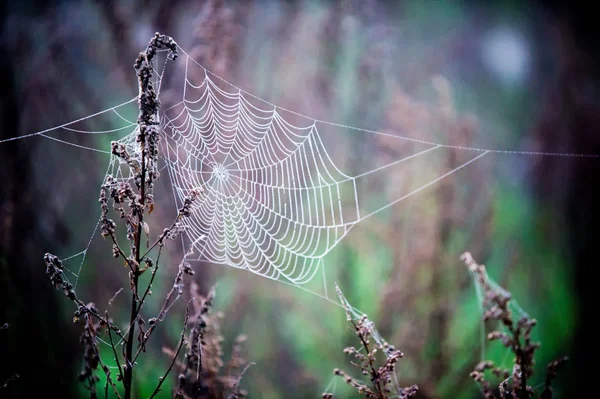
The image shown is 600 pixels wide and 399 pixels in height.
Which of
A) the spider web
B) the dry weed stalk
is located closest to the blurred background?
the spider web

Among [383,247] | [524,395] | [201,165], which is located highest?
[201,165]

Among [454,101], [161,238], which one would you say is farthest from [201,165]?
[454,101]

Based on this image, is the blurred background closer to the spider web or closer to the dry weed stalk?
the spider web

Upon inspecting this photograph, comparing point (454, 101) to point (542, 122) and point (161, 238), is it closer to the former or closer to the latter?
point (542, 122)

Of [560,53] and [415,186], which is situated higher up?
[560,53]

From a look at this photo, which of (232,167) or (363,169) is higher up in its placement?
(363,169)

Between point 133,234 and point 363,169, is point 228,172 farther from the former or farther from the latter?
point 133,234

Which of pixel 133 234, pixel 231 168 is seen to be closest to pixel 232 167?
pixel 231 168

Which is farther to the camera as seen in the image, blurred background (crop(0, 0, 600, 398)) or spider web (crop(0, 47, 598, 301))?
blurred background (crop(0, 0, 600, 398))

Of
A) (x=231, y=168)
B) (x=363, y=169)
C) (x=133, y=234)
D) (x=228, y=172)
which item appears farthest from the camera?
(x=363, y=169)
